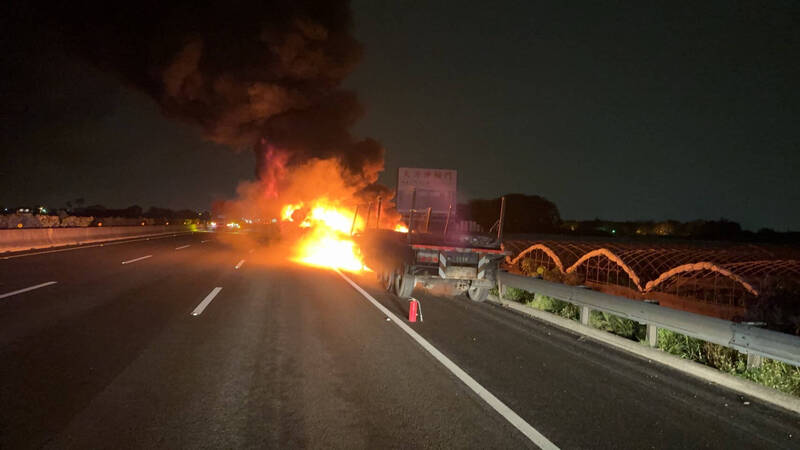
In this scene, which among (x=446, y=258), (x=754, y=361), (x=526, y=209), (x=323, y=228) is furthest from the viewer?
(x=526, y=209)

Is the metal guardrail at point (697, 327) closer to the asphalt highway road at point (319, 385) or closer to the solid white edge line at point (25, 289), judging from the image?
the asphalt highway road at point (319, 385)

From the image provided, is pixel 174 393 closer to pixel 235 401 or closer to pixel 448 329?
pixel 235 401

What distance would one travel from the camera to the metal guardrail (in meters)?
4.91

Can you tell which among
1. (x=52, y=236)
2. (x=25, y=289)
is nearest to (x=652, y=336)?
(x=25, y=289)

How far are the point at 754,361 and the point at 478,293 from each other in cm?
603

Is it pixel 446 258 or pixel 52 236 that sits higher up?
pixel 446 258

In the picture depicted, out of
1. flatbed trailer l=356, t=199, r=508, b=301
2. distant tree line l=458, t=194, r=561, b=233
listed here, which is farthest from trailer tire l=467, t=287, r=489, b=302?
distant tree line l=458, t=194, r=561, b=233

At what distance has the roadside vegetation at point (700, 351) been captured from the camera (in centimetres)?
514

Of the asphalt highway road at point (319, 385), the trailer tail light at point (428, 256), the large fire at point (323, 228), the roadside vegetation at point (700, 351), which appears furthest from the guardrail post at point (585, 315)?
the large fire at point (323, 228)

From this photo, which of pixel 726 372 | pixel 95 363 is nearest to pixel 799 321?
pixel 726 372

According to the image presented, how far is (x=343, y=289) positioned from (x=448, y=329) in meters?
4.40

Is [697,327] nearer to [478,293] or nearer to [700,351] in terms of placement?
[700,351]

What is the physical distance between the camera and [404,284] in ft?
34.8

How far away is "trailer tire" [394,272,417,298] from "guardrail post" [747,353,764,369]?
19.9ft
